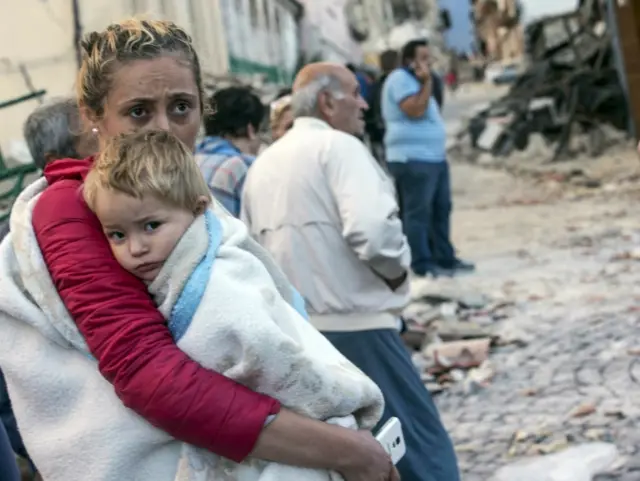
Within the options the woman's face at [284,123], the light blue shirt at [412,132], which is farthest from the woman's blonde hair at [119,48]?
the light blue shirt at [412,132]

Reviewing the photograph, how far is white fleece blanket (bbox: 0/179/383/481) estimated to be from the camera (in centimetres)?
143

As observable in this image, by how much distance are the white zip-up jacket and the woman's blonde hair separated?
133 centimetres

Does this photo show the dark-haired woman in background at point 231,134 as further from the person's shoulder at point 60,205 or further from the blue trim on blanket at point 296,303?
the person's shoulder at point 60,205

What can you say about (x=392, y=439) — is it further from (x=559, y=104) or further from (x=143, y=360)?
(x=559, y=104)

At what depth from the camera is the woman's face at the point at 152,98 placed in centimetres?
166

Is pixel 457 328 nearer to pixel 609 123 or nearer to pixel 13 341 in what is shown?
pixel 13 341

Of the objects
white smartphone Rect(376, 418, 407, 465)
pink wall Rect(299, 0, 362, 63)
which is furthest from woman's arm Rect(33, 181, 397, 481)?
pink wall Rect(299, 0, 362, 63)

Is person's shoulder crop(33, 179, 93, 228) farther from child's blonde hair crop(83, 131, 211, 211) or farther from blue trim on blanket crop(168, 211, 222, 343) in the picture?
blue trim on blanket crop(168, 211, 222, 343)

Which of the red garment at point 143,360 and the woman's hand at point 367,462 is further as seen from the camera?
the woman's hand at point 367,462

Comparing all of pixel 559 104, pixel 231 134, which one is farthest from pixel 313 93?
pixel 559 104

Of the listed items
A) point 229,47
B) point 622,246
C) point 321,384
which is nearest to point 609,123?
point 622,246

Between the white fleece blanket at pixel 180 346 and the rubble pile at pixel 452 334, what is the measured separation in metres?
3.50

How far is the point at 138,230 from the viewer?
1454mm

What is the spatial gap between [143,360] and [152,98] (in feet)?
1.75
